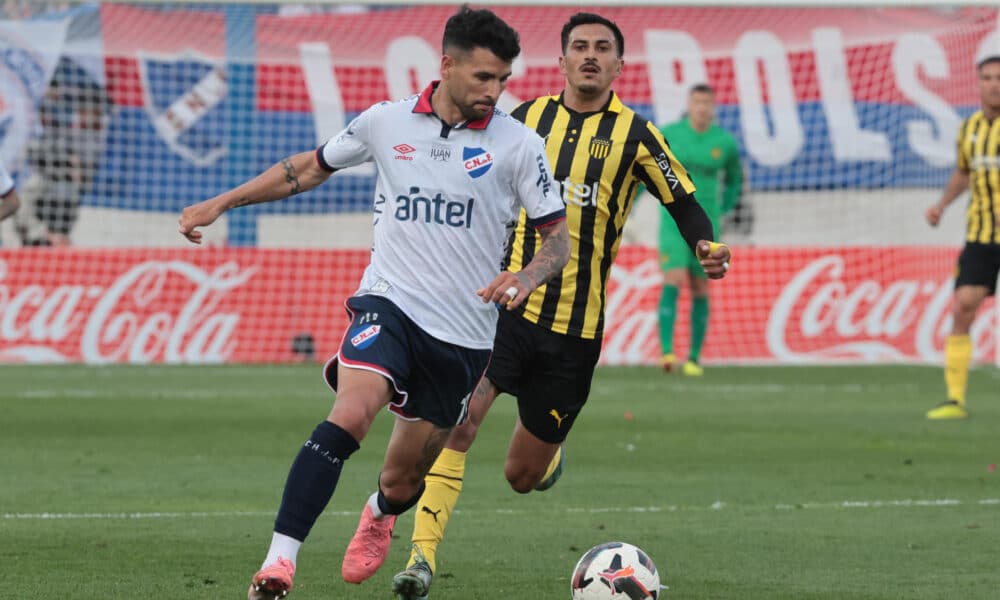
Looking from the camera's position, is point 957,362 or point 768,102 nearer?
point 957,362

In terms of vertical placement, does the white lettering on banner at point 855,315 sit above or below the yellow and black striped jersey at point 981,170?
below

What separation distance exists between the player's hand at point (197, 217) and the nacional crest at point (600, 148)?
2082mm

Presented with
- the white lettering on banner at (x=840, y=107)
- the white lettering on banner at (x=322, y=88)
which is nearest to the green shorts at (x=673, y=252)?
the white lettering on banner at (x=840, y=107)

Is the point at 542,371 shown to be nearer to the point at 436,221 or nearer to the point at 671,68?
the point at 436,221

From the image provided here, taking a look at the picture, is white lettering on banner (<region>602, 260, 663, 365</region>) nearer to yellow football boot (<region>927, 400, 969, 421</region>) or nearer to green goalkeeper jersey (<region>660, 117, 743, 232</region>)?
green goalkeeper jersey (<region>660, 117, 743, 232</region>)

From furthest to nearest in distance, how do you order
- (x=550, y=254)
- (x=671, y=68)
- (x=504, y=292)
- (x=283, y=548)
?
1. (x=671, y=68)
2. (x=550, y=254)
3. (x=504, y=292)
4. (x=283, y=548)

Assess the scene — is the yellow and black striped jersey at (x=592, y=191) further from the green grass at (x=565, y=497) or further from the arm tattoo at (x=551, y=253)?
the arm tattoo at (x=551, y=253)

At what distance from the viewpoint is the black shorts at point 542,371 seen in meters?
7.44

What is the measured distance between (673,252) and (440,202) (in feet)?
35.0

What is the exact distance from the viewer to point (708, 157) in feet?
53.2

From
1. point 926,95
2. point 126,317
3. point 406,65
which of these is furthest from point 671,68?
point 126,317

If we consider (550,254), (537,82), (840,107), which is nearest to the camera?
(550,254)

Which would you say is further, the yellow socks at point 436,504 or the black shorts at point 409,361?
the yellow socks at point 436,504

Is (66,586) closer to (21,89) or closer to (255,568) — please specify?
(255,568)
